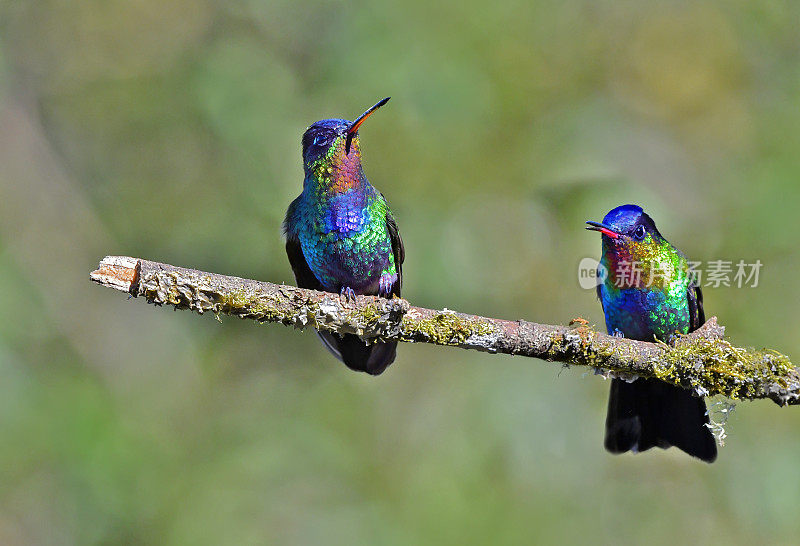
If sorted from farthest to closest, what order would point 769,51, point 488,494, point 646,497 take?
1. point 769,51
2. point 646,497
3. point 488,494

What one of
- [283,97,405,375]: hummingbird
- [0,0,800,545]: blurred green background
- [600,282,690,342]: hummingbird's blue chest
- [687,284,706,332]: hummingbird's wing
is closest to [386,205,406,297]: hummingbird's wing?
[283,97,405,375]: hummingbird

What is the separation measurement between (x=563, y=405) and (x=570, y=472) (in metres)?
0.56

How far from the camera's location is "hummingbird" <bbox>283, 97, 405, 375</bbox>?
13.7 ft

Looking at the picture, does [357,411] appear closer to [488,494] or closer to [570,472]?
[488,494]

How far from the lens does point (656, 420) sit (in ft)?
16.0

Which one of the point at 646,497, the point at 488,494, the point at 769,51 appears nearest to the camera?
the point at 488,494

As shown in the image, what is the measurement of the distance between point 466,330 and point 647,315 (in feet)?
5.41

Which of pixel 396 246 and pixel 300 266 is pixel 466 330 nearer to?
pixel 396 246

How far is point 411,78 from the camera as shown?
7168 millimetres

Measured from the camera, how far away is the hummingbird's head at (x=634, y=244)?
15.1ft

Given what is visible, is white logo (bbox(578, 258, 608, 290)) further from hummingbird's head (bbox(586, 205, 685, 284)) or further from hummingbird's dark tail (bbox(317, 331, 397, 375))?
hummingbird's dark tail (bbox(317, 331, 397, 375))

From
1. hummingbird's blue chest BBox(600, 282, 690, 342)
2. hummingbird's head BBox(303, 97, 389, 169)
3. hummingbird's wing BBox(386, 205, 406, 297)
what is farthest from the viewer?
hummingbird's blue chest BBox(600, 282, 690, 342)

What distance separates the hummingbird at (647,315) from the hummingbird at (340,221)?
112 cm

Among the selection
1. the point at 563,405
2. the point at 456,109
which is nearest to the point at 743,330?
the point at 563,405
